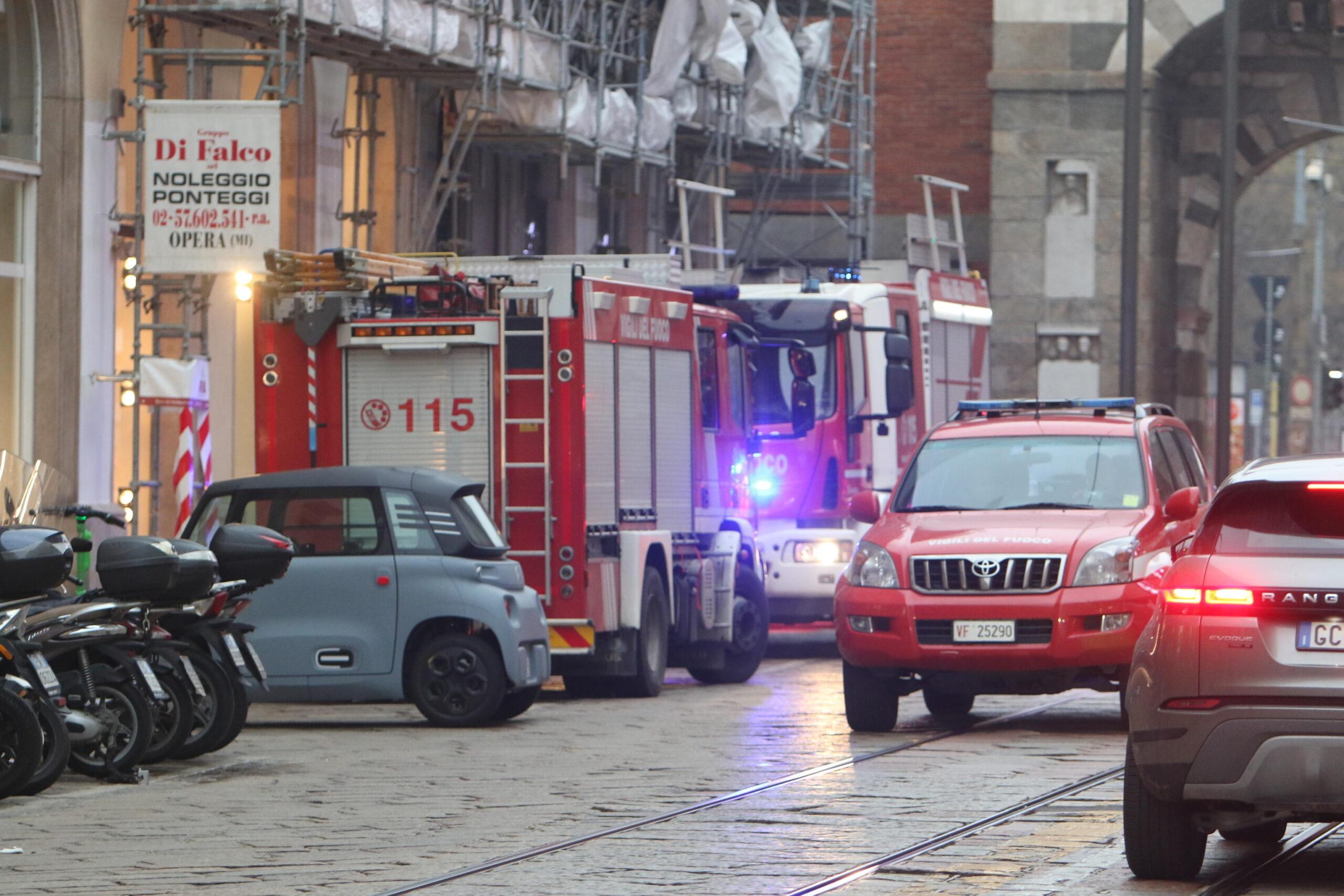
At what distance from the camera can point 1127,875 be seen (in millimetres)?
9188

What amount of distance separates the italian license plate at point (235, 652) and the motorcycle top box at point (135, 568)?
753 millimetres

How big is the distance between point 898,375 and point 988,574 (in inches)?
283

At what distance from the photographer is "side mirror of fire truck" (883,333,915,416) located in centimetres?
2139

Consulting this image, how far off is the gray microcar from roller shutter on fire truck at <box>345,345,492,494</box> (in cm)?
155

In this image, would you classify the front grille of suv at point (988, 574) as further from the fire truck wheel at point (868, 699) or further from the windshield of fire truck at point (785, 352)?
the windshield of fire truck at point (785, 352)

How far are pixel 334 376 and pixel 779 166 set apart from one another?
2092 cm

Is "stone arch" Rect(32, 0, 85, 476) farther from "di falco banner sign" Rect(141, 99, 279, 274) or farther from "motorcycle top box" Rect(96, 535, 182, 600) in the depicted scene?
"motorcycle top box" Rect(96, 535, 182, 600)

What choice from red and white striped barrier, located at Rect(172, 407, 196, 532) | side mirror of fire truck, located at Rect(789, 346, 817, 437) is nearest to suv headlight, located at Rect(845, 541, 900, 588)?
side mirror of fire truck, located at Rect(789, 346, 817, 437)

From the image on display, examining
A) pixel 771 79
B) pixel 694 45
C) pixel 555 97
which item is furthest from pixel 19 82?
pixel 771 79

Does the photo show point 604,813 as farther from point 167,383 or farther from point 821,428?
point 821,428

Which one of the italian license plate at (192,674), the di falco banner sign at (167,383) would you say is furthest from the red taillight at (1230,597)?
the di falco banner sign at (167,383)

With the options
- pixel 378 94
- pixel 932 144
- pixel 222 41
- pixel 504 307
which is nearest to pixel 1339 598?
pixel 504 307

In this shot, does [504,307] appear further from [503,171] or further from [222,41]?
[503,171]

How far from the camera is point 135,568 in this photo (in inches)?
495
